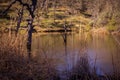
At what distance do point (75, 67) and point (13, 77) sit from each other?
2592 millimetres

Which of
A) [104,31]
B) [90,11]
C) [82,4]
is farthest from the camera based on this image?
[82,4]

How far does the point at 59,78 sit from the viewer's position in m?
10.0

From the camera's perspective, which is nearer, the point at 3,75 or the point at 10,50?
the point at 3,75

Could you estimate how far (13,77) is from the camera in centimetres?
837

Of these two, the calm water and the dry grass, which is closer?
the dry grass

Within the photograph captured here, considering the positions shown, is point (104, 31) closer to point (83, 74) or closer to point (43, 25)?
point (43, 25)

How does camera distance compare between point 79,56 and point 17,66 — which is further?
point 79,56

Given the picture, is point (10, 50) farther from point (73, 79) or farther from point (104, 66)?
point (104, 66)

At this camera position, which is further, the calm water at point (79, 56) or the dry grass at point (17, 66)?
the calm water at point (79, 56)

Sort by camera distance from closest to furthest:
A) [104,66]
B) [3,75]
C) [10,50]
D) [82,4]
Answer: [3,75]
[10,50]
[104,66]
[82,4]

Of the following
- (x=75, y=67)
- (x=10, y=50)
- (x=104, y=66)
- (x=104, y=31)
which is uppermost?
(x=10, y=50)

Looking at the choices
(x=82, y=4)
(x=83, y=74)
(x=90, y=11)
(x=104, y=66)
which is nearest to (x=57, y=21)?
(x=90, y=11)

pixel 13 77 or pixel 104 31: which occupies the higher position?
pixel 13 77

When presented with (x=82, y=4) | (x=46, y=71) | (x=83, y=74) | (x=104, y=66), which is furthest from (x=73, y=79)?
(x=82, y=4)
